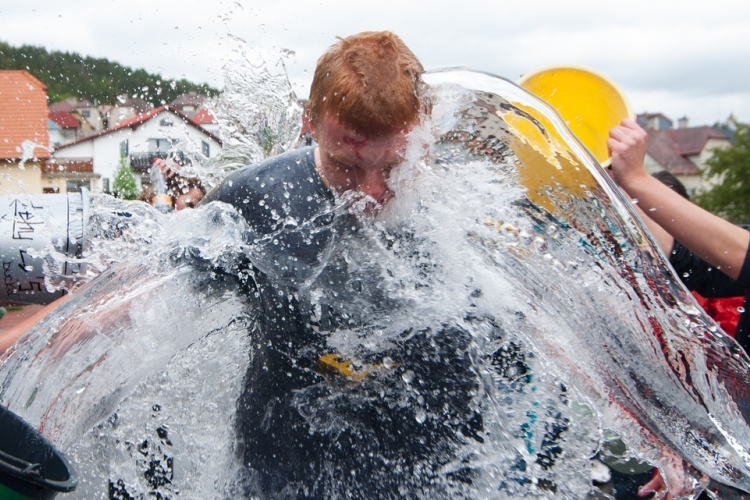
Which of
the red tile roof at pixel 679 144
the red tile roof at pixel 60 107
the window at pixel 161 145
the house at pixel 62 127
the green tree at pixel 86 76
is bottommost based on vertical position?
the red tile roof at pixel 679 144

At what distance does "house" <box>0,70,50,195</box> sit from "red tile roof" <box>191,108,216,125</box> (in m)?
0.59

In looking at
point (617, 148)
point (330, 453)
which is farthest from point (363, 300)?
point (617, 148)

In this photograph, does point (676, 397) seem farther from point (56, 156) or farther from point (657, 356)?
point (56, 156)

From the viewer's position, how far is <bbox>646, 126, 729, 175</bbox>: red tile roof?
52.0m

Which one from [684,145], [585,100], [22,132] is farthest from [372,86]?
[684,145]

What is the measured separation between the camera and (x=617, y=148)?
2.04 metres

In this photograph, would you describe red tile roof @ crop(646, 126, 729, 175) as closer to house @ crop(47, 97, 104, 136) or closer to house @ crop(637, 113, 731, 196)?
house @ crop(637, 113, 731, 196)

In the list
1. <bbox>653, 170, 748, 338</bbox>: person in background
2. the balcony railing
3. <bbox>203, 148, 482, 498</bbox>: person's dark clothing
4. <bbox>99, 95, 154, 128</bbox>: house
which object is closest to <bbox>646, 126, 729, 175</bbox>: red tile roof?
<bbox>653, 170, 748, 338</bbox>: person in background

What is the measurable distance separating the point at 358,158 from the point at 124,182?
1977 millimetres

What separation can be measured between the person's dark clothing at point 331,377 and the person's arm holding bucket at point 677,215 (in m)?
0.73

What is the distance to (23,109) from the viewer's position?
2943 millimetres

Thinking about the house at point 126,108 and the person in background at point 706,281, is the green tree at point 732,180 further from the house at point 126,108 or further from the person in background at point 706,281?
the house at point 126,108

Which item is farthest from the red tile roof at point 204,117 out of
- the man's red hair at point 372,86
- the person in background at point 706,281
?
the person in background at point 706,281

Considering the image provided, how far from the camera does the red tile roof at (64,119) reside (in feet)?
10.0
